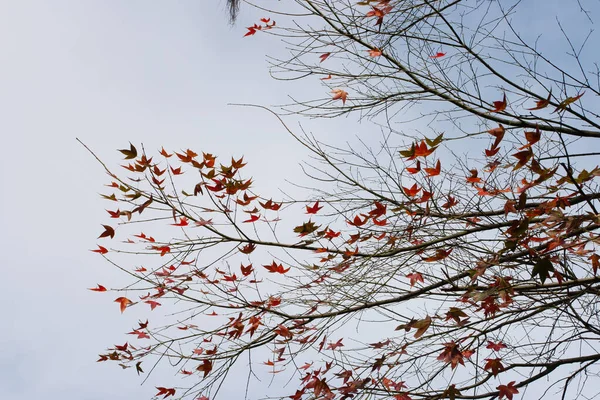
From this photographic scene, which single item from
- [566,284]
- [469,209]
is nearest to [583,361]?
[566,284]

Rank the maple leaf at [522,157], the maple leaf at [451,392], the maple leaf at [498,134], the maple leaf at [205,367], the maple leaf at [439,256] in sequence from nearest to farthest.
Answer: the maple leaf at [522,157] < the maple leaf at [498,134] < the maple leaf at [451,392] < the maple leaf at [439,256] < the maple leaf at [205,367]

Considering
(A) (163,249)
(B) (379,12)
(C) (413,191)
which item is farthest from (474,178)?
(A) (163,249)

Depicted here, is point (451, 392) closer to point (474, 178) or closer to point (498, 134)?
point (474, 178)

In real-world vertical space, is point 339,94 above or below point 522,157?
above

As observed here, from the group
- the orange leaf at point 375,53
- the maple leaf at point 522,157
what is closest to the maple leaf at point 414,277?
the maple leaf at point 522,157

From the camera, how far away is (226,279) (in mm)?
3742

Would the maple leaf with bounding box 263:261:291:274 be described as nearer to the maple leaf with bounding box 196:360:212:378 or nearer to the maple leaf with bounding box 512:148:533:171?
the maple leaf with bounding box 196:360:212:378

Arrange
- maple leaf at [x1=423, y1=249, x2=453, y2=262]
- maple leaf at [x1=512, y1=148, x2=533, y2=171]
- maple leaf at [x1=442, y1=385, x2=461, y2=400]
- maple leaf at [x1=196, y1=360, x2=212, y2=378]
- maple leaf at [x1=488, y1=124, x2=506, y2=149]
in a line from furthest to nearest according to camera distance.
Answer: maple leaf at [x1=196, y1=360, x2=212, y2=378] < maple leaf at [x1=423, y1=249, x2=453, y2=262] < maple leaf at [x1=442, y1=385, x2=461, y2=400] < maple leaf at [x1=488, y1=124, x2=506, y2=149] < maple leaf at [x1=512, y1=148, x2=533, y2=171]

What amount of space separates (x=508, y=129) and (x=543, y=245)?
83 cm

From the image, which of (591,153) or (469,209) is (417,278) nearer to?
(469,209)

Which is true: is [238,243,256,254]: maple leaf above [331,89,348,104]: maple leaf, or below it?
below

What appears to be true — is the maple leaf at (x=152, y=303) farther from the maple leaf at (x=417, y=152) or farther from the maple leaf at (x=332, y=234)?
the maple leaf at (x=417, y=152)

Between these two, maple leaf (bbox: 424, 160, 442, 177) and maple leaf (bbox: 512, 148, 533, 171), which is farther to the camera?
maple leaf (bbox: 424, 160, 442, 177)

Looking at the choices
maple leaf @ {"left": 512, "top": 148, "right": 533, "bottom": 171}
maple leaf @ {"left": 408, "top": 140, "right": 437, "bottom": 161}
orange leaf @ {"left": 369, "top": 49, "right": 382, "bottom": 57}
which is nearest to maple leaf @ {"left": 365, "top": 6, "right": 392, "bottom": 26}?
orange leaf @ {"left": 369, "top": 49, "right": 382, "bottom": 57}
